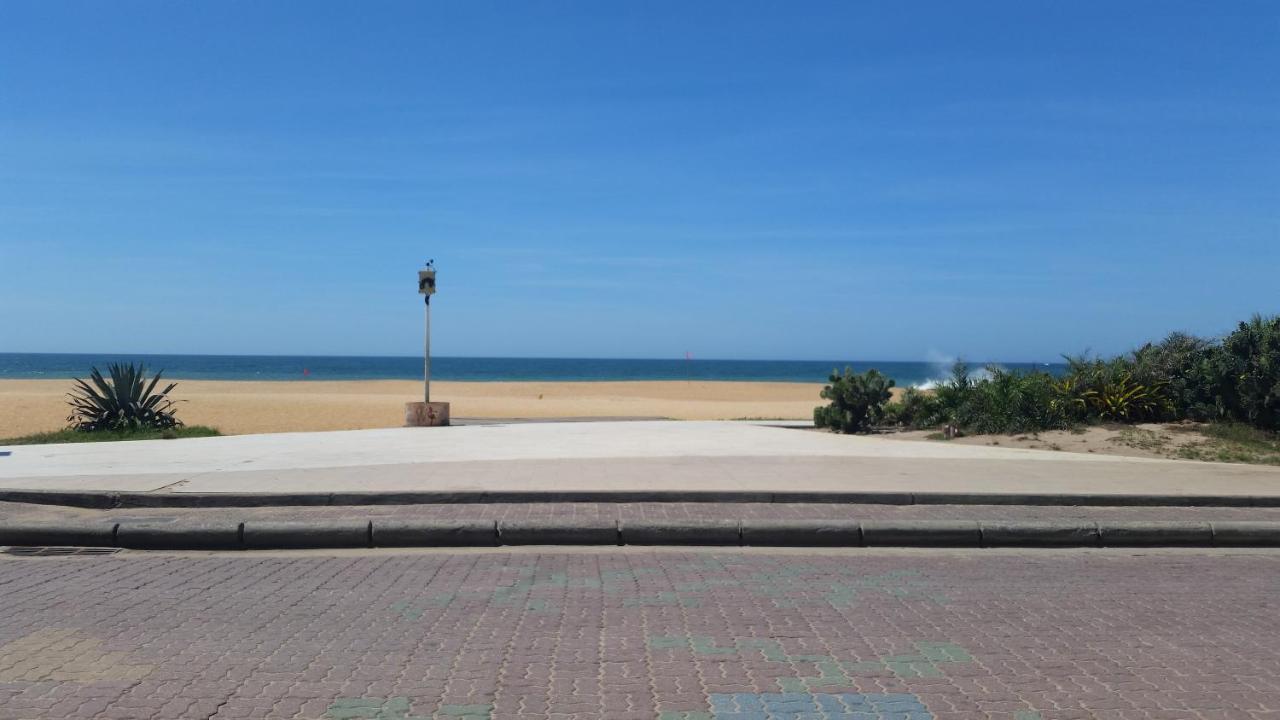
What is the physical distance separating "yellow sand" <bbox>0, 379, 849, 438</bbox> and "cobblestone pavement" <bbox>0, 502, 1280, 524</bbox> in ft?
43.4

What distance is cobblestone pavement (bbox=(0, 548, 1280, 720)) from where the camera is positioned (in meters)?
4.74

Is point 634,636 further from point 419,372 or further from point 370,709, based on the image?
point 419,372

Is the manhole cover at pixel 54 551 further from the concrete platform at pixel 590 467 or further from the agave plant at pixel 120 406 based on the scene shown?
the agave plant at pixel 120 406

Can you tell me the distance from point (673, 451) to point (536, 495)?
183 inches

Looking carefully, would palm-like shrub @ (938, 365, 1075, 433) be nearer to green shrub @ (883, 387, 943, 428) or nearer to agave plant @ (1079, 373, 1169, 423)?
green shrub @ (883, 387, 943, 428)

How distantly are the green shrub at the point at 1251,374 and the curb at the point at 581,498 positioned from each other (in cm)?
648

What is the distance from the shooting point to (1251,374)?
1633cm

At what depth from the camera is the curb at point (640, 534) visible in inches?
342

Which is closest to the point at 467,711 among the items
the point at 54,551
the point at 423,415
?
the point at 54,551

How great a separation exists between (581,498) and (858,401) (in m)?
11.6

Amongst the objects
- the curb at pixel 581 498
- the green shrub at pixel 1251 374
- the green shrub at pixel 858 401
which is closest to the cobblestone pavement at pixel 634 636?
the curb at pixel 581 498

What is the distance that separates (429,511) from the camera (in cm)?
968

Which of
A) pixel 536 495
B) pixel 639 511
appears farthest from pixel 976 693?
pixel 536 495

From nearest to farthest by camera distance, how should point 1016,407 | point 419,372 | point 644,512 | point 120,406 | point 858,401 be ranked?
point 644,512 → point 1016,407 → point 120,406 → point 858,401 → point 419,372
